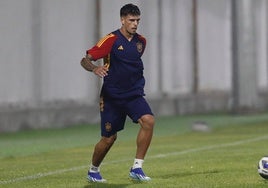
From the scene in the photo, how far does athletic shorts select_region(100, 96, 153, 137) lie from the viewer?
12547 mm

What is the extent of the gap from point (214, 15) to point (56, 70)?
10505mm

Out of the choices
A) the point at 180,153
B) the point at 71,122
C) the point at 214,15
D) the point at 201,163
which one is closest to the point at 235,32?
the point at 214,15

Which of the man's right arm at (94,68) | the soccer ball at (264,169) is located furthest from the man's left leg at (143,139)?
the soccer ball at (264,169)

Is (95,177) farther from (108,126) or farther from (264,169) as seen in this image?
(264,169)

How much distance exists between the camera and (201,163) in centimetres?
1526

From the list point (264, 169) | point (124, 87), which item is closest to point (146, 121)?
point (124, 87)

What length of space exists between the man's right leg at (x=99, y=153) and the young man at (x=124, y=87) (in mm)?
40

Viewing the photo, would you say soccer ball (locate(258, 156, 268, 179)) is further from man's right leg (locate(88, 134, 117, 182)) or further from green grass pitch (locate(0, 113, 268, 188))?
man's right leg (locate(88, 134, 117, 182))

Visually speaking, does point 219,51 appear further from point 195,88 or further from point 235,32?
point 235,32

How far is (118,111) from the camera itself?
1262cm

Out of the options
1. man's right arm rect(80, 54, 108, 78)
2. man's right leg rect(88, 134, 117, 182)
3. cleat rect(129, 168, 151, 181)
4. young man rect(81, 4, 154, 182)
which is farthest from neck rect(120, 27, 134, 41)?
cleat rect(129, 168, 151, 181)

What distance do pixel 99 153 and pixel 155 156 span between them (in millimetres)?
4640

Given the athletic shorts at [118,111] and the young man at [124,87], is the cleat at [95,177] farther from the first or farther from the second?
the athletic shorts at [118,111]

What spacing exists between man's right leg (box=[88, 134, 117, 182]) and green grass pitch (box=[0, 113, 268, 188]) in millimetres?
155
